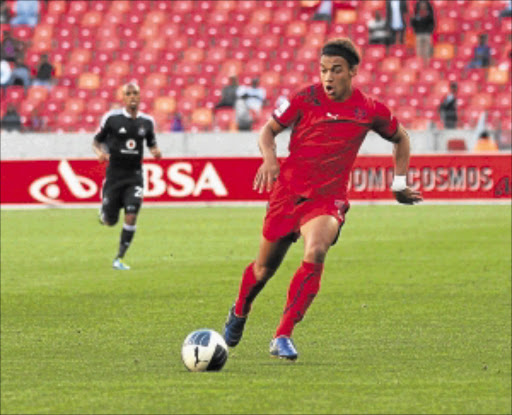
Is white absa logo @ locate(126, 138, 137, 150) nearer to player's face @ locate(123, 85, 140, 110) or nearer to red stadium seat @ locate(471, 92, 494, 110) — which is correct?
player's face @ locate(123, 85, 140, 110)

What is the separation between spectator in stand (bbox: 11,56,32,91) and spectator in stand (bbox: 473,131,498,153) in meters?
12.1

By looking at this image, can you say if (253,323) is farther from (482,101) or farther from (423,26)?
(423,26)

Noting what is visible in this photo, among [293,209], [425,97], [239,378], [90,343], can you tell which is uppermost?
[293,209]

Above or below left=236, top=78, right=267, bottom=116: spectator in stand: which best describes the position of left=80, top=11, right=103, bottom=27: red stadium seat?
above

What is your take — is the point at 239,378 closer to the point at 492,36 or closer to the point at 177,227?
the point at 177,227

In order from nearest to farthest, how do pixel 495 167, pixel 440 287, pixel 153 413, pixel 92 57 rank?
pixel 153 413
pixel 440 287
pixel 495 167
pixel 92 57

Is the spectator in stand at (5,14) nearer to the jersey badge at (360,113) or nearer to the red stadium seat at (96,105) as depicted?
the red stadium seat at (96,105)

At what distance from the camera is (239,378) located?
8.47 meters

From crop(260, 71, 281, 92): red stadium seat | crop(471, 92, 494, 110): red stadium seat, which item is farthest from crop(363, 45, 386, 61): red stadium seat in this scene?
crop(471, 92, 494, 110): red stadium seat

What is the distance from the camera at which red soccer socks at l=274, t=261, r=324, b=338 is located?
8.69 meters

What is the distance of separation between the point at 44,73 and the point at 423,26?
9623 millimetres

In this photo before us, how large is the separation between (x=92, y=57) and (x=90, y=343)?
84.0 feet

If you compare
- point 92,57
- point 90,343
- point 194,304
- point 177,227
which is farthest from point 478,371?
point 92,57

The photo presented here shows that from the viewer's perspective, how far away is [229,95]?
3161 centimetres
